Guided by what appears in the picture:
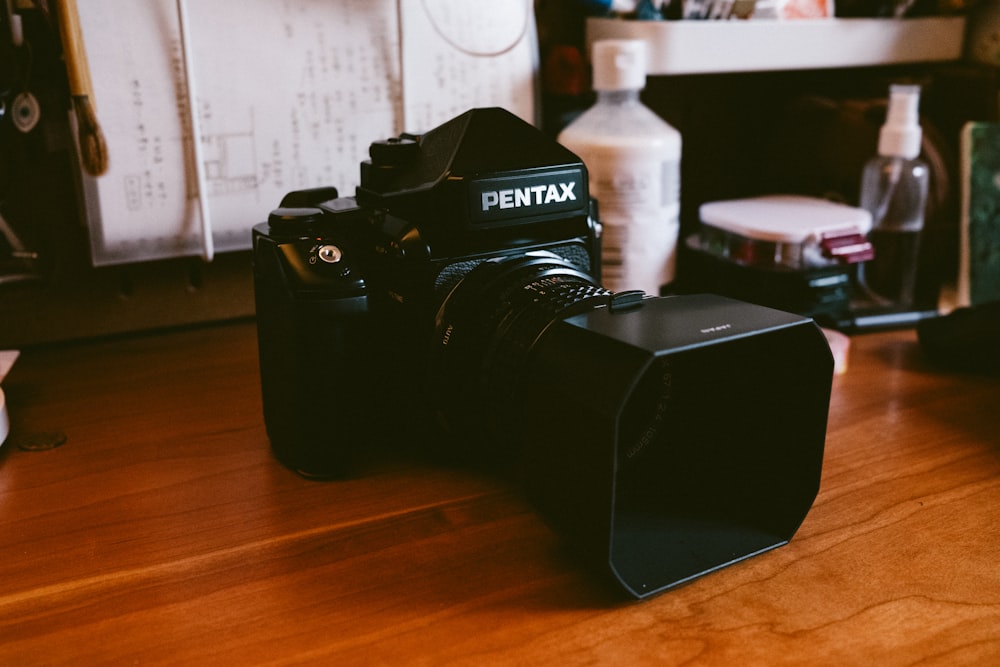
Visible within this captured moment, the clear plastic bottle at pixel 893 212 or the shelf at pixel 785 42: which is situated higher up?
the shelf at pixel 785 42

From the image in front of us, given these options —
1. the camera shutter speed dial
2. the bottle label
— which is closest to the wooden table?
the camera shutter speed dial

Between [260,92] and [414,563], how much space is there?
0.50 m

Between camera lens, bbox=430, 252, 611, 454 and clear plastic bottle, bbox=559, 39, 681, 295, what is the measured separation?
278mm

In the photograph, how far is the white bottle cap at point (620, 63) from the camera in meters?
0.85

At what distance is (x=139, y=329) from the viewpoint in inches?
33.6

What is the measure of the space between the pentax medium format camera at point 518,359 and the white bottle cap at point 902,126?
0.41 m

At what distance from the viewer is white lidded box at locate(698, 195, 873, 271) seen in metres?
0.83

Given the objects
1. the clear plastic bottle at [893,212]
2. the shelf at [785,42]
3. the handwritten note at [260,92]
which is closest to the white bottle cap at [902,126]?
the clear plastic bottle at [893,212]

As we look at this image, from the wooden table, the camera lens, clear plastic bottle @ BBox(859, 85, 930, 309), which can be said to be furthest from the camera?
clear plastic bottle @ BBox(859, 85, 930, 309)

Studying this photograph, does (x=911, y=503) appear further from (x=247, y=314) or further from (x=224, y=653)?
(x=247, y=314)

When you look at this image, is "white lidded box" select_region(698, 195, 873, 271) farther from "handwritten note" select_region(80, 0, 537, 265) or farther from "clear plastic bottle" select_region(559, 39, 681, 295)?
"handwritten note" select_region(80, 0, 537, 265)

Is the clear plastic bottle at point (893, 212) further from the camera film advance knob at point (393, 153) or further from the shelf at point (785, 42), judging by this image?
the camera film advance knob at point (393, 153)

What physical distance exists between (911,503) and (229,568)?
16.6 inches

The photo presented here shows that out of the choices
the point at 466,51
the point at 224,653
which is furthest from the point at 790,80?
the point at 224,653
